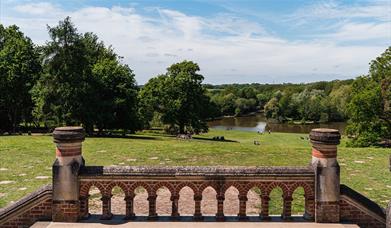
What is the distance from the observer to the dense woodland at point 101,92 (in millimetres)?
29781

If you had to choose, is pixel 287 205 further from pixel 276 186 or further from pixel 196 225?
pixel 196 225

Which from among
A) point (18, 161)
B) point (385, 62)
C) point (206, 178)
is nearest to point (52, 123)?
point (18, 161)

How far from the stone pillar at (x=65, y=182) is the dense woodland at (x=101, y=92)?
23766 millimetres

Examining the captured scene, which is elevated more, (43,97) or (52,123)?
(43,97)

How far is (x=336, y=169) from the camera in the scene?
6762 millimetres

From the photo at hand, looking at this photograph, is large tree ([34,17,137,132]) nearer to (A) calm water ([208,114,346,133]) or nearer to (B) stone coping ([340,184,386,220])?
(B) stone coping ([340,184,386,220])

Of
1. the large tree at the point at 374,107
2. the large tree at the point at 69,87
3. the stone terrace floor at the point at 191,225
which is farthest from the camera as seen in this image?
the large tree at the point at 374,107

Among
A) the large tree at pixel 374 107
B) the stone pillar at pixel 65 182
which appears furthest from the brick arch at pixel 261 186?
the large tree at pixel 374 107

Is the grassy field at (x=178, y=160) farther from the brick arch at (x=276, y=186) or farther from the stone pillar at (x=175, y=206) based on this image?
the stone pillar at (x=175, y=206)

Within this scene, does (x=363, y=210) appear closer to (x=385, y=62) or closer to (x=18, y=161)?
(x=18, y=161)

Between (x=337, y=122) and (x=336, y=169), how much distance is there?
96183mm

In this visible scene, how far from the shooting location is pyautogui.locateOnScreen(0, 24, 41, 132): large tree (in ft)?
117

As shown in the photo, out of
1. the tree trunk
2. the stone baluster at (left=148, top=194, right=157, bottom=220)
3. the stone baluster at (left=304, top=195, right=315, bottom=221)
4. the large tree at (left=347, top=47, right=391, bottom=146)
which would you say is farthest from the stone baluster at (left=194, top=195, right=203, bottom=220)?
the tree trunk

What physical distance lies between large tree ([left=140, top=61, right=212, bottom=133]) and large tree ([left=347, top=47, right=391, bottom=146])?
58.2 ft
